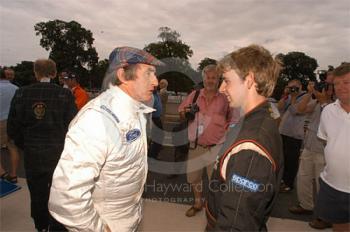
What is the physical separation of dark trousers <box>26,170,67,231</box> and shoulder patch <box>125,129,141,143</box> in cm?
193

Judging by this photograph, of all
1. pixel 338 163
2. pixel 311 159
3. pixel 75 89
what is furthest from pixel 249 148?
pixel 75 89

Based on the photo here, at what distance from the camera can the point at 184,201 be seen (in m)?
4.97

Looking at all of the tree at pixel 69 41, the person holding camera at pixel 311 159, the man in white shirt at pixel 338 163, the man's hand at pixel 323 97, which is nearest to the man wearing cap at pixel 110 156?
the man in white shirt at pixel 338 163

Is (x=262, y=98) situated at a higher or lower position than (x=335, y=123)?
higher

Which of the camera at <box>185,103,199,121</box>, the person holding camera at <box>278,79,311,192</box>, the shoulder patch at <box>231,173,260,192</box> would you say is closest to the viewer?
the shoulder patch at <box>231,173,260,192</box>

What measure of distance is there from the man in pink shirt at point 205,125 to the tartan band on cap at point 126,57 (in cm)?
231

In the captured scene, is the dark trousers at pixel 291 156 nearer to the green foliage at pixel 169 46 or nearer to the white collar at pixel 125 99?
the white collar at pixel 125 99

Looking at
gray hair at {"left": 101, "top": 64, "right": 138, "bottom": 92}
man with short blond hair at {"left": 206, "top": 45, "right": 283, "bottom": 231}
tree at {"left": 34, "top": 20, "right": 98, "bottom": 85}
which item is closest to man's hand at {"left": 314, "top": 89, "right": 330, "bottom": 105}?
man with short blond hair at {"left": 206, "top": 45, "right": 283, "bottom": 231}

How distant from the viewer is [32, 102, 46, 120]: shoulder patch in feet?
10.7

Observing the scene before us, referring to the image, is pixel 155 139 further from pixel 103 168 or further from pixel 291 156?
pixel 103 168

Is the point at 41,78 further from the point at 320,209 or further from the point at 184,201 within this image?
the point at 320,209

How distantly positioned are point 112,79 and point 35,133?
5.77 ft

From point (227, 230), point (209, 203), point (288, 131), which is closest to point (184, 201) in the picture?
point (288, 131)

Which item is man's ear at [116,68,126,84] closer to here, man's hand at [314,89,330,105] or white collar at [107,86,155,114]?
white collar at [107,86,155,114]
